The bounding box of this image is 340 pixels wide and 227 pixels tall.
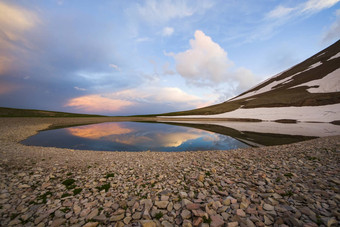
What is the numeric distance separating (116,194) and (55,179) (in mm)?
5024

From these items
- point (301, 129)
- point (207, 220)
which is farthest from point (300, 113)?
point (207, 220)

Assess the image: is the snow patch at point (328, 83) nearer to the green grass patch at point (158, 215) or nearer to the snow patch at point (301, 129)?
the snow patch at point (301, 129)

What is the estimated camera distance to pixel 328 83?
7431cm

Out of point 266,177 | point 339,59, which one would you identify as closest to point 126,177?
point 266,177

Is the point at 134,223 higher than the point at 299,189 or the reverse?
the reverse

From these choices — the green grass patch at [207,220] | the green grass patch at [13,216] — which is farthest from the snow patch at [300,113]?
the green grass patch at [13,216]

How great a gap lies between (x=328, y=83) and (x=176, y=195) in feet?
377

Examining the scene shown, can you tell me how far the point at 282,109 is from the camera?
65938 mm

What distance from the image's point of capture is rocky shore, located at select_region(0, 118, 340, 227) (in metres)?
4.83

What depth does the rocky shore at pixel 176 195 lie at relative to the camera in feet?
15.9

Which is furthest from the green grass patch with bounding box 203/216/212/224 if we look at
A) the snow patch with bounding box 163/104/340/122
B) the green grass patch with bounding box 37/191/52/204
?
the snow patch with bounding box 163/104/340/122

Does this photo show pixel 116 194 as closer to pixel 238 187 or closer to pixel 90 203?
pixel 90 203

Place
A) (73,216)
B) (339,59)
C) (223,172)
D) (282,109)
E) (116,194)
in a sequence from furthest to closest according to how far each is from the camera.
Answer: (339,59) → (282,109) → (223,172) → (116,194) → (73,216)

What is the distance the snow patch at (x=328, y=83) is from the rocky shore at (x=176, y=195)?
93.7 metres
